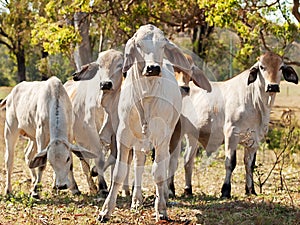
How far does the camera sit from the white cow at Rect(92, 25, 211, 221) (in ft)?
20.6

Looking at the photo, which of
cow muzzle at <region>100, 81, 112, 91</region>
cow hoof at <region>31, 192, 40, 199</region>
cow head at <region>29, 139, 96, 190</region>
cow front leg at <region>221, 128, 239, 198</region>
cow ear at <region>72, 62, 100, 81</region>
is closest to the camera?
cow muzzle at <region>100, 81, 112, 91</region>

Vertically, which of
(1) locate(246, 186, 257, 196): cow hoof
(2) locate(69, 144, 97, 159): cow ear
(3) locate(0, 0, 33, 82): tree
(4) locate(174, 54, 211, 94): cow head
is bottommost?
(1) locate(246, 186, 257, 196): cow hoof

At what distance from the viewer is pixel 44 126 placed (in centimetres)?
836

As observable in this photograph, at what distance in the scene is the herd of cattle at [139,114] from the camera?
6.47m

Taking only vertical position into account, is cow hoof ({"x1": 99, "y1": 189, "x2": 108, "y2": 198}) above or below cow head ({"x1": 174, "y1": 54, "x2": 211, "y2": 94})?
below

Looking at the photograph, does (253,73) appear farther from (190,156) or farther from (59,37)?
(59,37)

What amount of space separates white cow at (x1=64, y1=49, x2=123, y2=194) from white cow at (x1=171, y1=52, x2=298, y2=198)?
128 cm

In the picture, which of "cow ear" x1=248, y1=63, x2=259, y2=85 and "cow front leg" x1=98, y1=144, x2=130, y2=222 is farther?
"cow ear" x1=248, y1=63, x2=259, y2=85

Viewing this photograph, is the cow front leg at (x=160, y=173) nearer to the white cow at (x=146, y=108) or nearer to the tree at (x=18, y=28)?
the white cow at (x=146, y=108)

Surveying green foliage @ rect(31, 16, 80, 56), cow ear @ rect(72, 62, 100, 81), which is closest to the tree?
green foliage @ rect(31, 16, 80, 56)

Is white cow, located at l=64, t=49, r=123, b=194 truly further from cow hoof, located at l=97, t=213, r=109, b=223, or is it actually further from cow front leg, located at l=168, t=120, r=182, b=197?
cow hoof, located at l=97, t=213, r=109, b=223

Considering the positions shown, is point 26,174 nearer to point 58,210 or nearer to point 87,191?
point 87,191

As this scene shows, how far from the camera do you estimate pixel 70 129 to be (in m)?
8.45

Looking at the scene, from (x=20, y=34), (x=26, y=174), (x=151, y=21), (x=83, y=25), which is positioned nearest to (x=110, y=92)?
(x=26, y=174)
